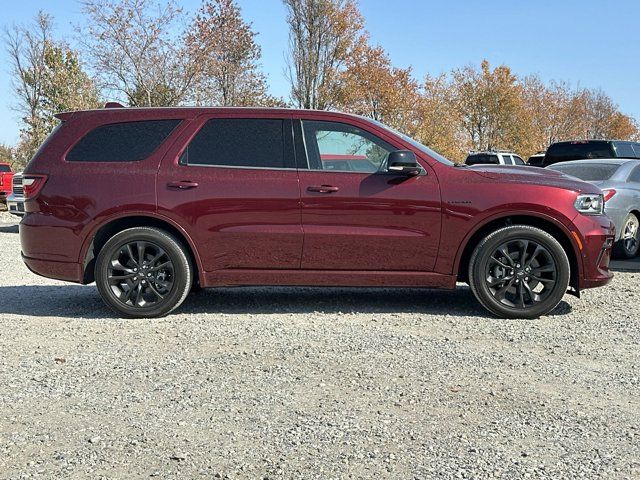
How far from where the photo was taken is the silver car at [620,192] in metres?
10.1

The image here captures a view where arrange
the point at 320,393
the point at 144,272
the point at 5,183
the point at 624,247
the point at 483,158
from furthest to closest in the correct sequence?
the point at 483,158 → the point at 5,183 → the point at 624,247 → the point at 144,272 → the point at 320,393

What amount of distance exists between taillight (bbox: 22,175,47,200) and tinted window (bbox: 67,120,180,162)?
0.99 ft

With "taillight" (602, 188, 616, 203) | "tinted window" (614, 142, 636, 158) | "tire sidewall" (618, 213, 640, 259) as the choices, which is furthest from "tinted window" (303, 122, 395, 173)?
"tinted window" (614, 142, 636, 158)

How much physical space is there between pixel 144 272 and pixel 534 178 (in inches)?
140

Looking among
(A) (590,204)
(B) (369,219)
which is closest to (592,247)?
(A) (590,204)

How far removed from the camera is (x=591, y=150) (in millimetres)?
15516

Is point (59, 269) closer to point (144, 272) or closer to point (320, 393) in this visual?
point (144, 272)

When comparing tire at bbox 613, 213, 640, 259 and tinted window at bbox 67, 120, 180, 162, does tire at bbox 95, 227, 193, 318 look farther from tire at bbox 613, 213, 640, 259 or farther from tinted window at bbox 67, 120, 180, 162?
tire at bbox 613, 213, 640, 259

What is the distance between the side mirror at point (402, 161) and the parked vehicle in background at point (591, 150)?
1052 centimetres

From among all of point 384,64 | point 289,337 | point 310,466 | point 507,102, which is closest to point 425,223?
point 289,337

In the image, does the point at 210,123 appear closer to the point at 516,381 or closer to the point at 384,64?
the point at 516,381

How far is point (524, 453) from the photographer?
10.5 ft

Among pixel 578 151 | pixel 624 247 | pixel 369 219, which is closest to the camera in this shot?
pixel 369 219

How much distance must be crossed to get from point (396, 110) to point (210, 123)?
29979 mm
